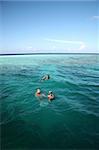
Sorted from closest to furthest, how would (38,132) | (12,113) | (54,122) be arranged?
(38,132), (54,122), (12,113)

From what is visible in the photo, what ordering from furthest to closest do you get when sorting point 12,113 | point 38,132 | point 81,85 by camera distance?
1. point 81,85
2. point 12,113
3. point 38,132

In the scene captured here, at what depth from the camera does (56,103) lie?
30.2ft

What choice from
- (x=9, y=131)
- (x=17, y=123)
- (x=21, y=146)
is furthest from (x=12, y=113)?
(x=21, y=146)

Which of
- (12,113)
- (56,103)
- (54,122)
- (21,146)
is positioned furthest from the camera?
(56,103)

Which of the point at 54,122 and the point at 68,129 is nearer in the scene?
the point at 68,129

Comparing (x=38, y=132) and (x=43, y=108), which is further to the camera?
(x=43, y=108)

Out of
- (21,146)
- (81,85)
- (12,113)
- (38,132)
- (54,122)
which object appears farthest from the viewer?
(81,85)

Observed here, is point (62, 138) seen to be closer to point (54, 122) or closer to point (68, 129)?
point (68, 129)

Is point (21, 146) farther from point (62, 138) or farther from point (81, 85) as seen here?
point (81, 85)

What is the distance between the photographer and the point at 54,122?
288 inches

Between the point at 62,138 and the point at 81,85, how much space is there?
7.20 metres

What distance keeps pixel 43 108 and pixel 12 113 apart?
1.35 m

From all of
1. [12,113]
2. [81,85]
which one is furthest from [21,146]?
[81,85]

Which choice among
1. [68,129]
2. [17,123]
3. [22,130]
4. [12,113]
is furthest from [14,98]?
[68,129]
